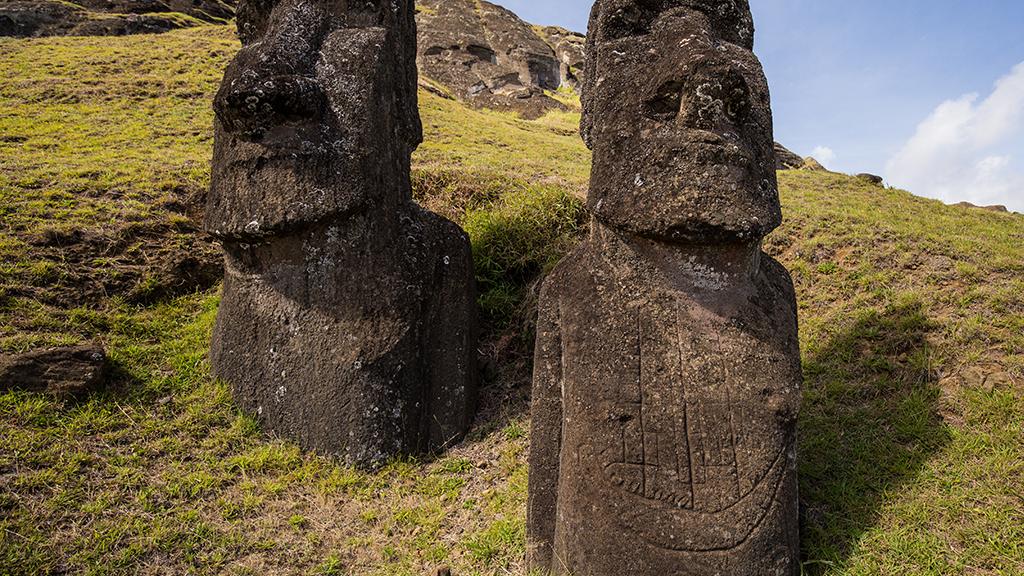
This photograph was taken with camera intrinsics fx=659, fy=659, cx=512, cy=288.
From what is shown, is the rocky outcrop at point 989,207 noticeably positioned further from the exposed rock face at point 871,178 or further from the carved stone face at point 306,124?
the carved stone face at point 306,124

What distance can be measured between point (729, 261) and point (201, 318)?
4237 mm

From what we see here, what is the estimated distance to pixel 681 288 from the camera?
288cm

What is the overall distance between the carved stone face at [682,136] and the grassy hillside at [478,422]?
1.62 m

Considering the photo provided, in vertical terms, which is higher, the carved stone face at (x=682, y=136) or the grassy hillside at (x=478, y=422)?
the carved stone face at (x=682, y=136)

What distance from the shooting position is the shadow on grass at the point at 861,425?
124 inches

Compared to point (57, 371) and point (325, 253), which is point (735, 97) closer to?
point (325, 253)

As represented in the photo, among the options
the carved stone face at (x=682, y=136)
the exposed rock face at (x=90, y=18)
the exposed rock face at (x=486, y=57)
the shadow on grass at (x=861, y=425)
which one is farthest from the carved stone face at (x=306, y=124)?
the exposed rock face at (x=90, y=18)

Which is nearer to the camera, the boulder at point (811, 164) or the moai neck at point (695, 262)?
the moai neck at point (695, 262)

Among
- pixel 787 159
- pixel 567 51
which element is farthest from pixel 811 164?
pixel 567 51

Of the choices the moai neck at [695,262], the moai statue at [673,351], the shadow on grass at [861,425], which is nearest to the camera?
the moai statue at [673,351]

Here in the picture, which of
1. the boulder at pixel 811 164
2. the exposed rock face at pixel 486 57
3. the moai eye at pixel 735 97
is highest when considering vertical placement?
the exposed rock face at pixel 486 57

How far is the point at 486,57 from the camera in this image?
23.7 m

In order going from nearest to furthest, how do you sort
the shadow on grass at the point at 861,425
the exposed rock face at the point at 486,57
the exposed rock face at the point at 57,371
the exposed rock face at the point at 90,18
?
the shadow on grass at the point at 861,425
the exposed rock face at the point at 57,371
the exposed rock face at the point at 90,18
the exposed rock face at the point at 486,57

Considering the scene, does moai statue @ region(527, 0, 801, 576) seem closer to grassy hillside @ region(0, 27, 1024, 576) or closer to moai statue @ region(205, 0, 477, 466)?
grassy hillside @ region(0, 27, 1024, 576)
